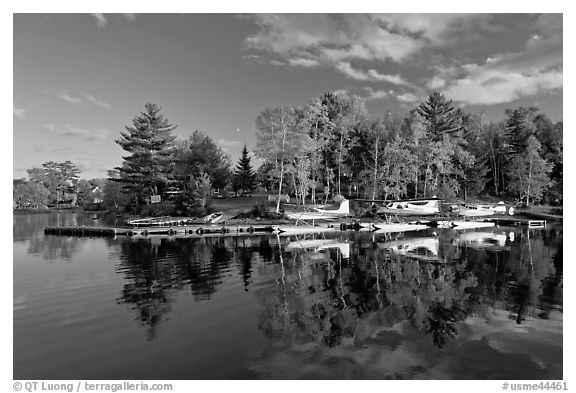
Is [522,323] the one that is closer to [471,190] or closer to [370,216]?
[370,216]

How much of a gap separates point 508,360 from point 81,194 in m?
188

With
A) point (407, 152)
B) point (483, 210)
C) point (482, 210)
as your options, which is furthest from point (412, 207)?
point (483, 210)

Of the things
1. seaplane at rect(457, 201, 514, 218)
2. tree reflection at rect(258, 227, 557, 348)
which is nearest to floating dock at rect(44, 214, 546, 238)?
seaplane at rect(457, 201, 514, 218)

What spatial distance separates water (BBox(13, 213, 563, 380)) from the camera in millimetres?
9852

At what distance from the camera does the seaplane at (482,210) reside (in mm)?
59625

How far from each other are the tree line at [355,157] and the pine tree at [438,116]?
22cm

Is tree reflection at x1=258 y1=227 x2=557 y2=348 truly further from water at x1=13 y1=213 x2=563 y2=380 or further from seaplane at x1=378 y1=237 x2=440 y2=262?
seaplane at x1=378 y1=237 x2=440 y2=262

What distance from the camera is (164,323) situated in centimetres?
1320

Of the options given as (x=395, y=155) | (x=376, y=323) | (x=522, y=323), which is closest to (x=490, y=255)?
(x=522, y=323)

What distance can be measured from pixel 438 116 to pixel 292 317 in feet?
241

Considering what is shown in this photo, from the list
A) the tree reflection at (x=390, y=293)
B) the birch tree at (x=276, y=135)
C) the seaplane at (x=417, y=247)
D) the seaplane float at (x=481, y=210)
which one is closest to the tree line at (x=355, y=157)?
the birch tree at (x=276, y=135)

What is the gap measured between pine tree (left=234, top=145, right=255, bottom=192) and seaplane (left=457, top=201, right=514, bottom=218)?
44.9 metres

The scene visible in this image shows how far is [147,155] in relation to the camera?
68812 mm

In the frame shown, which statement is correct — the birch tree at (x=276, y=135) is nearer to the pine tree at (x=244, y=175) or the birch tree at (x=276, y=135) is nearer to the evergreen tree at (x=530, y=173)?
the pine tree at (x=244, y=175)
